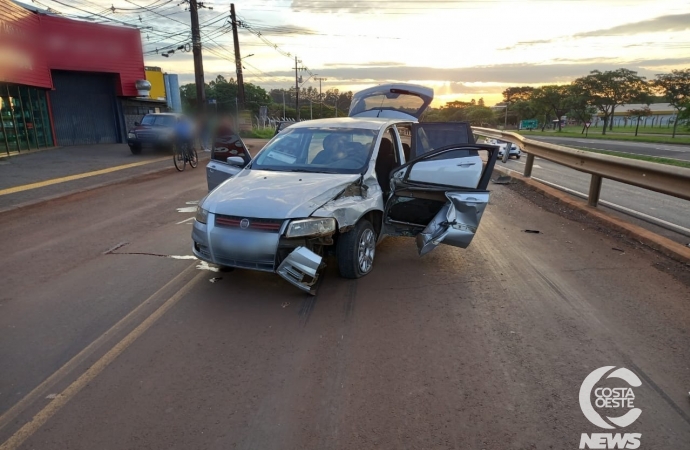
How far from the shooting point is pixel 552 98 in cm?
8050

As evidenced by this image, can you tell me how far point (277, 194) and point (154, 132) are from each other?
16.4 metres

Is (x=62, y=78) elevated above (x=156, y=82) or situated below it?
below

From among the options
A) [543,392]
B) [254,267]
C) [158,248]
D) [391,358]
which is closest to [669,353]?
[543,392]

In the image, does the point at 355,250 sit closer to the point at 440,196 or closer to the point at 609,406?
the point at 440,196

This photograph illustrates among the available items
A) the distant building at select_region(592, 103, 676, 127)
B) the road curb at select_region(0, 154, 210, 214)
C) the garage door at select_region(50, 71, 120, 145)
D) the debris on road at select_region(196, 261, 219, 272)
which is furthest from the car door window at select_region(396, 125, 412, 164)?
the distant building at select_region(592, 103, 676, 127)

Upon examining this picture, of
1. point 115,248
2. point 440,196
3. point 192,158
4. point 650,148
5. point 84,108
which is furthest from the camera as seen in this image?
point 650,148

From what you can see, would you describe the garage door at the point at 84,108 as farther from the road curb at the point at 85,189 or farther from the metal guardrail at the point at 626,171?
the metal guardrail at the point at 626,171

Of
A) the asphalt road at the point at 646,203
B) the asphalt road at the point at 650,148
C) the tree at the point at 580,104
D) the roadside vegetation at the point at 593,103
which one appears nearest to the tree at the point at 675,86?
the roadside vegetation at the point at 593,103

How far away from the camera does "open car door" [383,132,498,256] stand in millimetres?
5391

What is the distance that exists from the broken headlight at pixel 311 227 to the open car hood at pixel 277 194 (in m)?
0.07

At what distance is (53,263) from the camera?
5.92 meters

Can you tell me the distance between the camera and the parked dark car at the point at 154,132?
62.4 ft

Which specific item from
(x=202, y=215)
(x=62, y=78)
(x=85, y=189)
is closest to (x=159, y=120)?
(x=62, y=78)

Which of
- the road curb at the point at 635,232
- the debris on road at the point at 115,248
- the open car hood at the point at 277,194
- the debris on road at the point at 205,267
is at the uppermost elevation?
the open car hood at the point at 277,194
